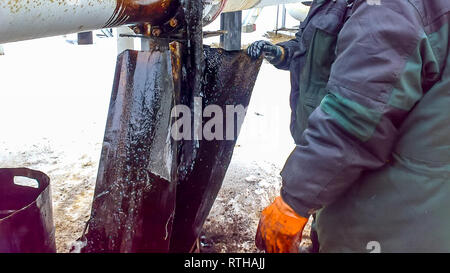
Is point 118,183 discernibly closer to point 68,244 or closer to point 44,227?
point 44,227

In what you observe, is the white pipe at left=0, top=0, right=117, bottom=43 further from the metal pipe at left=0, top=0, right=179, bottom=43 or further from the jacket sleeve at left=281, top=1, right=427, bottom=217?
the jacket sleeve at left=281, top=1, right=427, bottom=217

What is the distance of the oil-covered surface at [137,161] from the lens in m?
1.40

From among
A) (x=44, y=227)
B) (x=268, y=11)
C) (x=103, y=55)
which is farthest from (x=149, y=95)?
(x=268, y=11)

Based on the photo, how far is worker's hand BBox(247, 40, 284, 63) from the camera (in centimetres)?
182

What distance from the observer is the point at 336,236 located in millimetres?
1412

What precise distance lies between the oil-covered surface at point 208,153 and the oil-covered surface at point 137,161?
137 mm

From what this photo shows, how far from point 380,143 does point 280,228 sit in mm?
490

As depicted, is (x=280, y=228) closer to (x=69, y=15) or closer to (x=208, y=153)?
(x=208, y=153)

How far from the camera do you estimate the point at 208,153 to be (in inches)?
66.9

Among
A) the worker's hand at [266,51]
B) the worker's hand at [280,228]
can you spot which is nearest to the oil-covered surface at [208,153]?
the worker's hand at [266,51]

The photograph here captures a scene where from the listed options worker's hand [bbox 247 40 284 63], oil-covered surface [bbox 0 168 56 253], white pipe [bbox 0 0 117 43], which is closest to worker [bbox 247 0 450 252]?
worker's hand [bbox 247 40 284 63]

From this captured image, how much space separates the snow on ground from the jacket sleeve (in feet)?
4.01

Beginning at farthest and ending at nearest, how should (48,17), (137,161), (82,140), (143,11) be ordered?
1. (82,140)
2. (137,161)
3. (143,11)
4. (48,17)

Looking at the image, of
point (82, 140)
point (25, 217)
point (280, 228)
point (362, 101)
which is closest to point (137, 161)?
point (25, 217)
